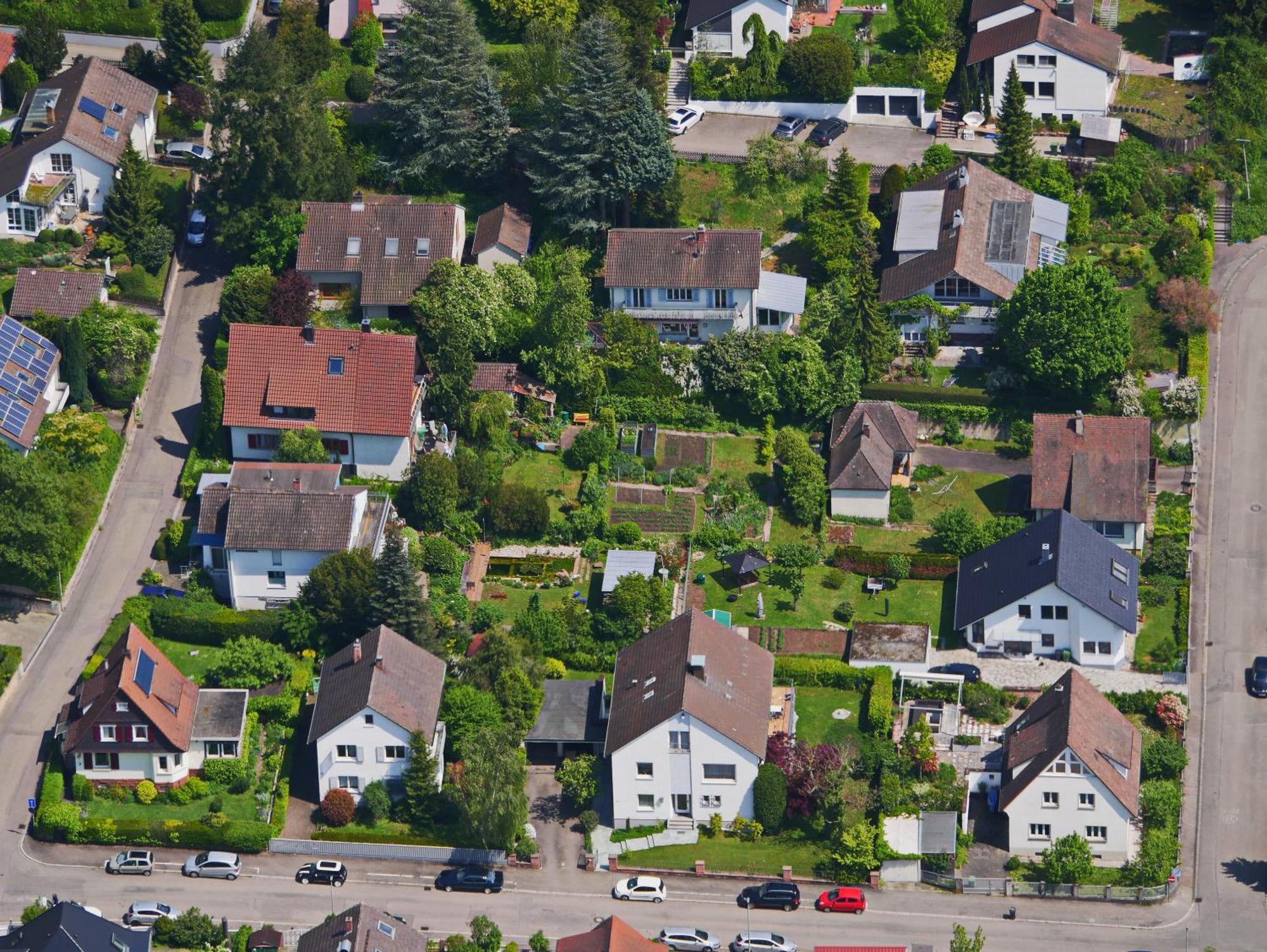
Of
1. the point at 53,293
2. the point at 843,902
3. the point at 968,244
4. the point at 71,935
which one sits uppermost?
the point at 968,244

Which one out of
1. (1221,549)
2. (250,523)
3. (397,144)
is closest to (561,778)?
(250,523)

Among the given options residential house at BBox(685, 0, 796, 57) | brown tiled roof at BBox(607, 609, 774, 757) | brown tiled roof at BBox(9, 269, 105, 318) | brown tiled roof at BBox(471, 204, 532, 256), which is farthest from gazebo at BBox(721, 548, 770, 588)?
residential house at BBox(685, 0, 796, 57)

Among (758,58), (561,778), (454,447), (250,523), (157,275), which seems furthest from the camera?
(758,58)

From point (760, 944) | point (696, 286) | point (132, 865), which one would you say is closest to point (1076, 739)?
point (760, 944)

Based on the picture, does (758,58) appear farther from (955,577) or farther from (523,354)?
(955,577)

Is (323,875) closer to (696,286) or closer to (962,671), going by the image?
(962,671)

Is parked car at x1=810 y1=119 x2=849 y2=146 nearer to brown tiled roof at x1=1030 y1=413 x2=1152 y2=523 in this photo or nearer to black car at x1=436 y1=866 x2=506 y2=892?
brown tiled roof at x1=1030 y1=413 x2=1152 y2=523
